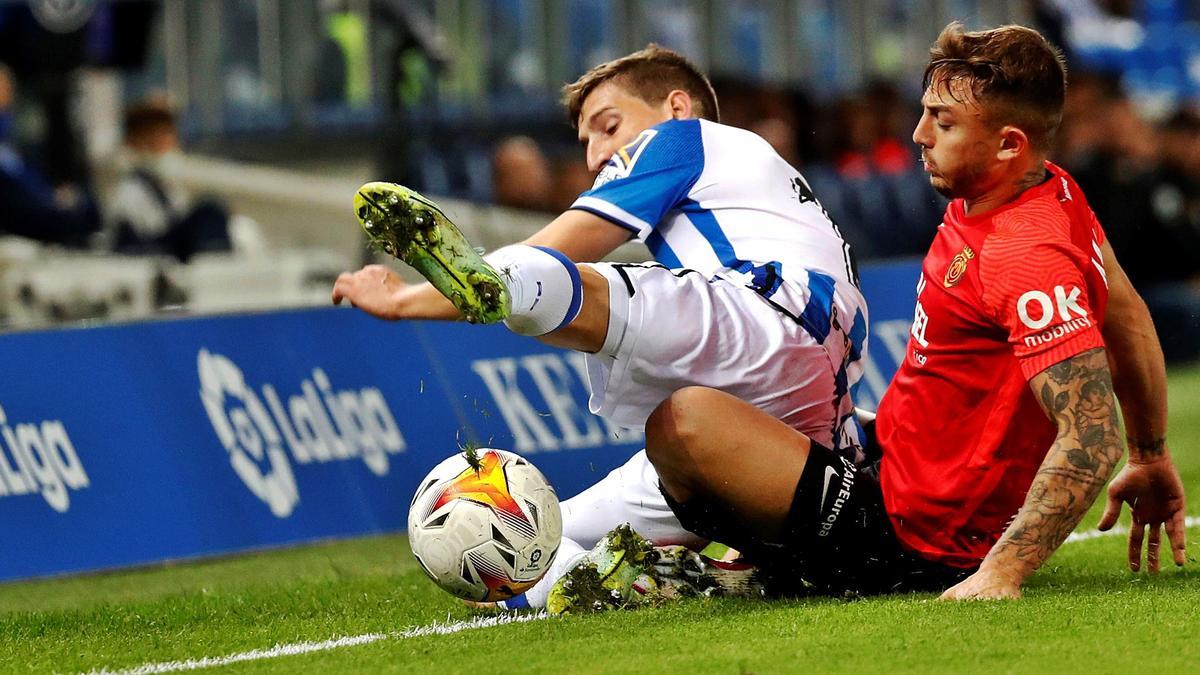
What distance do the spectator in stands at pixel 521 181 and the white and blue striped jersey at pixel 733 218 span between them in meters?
7.60

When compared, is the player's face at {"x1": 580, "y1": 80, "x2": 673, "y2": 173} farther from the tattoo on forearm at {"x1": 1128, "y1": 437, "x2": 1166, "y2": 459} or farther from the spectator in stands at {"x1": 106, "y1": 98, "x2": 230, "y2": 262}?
the spectator in stands at {"x1": 106, "y1": 98, "x2": 230, "y2": 262}

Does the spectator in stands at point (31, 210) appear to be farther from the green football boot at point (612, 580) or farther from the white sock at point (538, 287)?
the white sock at point (538, 287)

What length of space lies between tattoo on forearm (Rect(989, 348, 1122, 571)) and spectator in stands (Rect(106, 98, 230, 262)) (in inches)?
325

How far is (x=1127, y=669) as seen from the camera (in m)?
3.74

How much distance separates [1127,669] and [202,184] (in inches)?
458

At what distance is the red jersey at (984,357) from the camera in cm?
430

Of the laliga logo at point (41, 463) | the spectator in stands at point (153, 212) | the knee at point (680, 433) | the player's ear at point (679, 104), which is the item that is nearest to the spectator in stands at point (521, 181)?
the spectator in stands at point (153, 212)

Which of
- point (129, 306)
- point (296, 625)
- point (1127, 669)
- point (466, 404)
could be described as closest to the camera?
point (1127, 669)

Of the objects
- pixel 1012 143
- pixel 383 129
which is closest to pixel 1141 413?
Result: pixel 1012 143

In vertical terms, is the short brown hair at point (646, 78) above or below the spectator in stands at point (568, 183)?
above

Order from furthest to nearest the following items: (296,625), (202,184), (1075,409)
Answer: (202,184) < (296,625) < (1075,409)

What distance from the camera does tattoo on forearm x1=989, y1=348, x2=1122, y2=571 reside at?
4242 mm

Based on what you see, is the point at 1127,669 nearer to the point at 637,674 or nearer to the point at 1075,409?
the point at 1075,409

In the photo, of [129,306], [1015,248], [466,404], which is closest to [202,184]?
[129,306]
